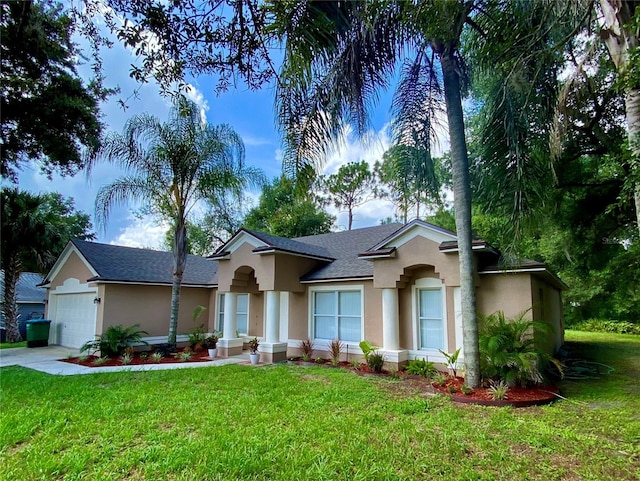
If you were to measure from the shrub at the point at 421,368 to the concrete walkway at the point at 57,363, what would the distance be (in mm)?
6091

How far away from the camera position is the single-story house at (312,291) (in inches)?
430

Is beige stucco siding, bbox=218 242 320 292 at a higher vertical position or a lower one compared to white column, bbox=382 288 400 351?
higher

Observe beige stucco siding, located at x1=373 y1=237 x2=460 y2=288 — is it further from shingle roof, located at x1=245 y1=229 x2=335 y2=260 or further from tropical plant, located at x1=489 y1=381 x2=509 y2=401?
shingle roof, located at x1=245 y1=229 x2=335 y2=260

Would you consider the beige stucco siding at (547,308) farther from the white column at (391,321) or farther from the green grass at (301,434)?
the white column at (391,321)

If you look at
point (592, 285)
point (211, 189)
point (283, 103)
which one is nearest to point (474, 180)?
point (283, 103)

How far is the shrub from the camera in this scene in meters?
10.5

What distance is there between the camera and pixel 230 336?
48.7ft

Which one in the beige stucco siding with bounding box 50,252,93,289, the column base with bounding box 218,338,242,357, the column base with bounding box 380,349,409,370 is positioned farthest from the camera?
the beige stucco siding with bounding box 50,252,93,289

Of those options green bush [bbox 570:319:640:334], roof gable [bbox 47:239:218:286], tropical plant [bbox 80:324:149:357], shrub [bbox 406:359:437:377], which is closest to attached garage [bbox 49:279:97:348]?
roof gable [bbox 47:239:218:286]

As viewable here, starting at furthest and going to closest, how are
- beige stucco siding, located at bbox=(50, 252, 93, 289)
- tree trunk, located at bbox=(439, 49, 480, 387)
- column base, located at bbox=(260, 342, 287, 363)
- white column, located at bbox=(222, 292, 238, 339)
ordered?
beige stucco siding, located at bbox=(50, 252, 93, 289)
white column, located at bbox=(222, 292, 238, 339)
column base, located at bbox=(260, 342, 287, 363)
tree trunk, located at bbox=(439, 49, 480, 387)

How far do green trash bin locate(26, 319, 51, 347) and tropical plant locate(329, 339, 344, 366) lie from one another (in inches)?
566

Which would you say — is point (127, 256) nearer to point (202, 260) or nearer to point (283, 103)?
point (202, 260)

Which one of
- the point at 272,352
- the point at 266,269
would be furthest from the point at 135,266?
the point at 272,352

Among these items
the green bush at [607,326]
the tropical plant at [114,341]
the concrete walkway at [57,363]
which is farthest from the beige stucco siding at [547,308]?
the tropical plant at [114,341]
